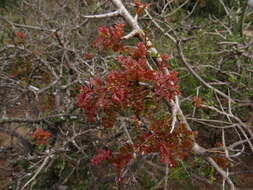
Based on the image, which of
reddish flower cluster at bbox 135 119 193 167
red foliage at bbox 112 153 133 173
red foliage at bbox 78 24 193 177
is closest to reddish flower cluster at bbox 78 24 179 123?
red foliage at bbox 78 24 193 177

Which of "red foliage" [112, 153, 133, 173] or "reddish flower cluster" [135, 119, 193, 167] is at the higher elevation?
"reddish flower cluster" [135, 119, 193, 167]

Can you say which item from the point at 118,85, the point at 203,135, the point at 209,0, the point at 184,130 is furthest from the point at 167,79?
the point at 209,0

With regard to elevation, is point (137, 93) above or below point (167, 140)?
above

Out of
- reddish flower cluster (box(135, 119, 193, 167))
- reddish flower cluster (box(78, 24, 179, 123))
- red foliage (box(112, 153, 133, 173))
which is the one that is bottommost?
red foliage (box(112, 153, 133, 173))

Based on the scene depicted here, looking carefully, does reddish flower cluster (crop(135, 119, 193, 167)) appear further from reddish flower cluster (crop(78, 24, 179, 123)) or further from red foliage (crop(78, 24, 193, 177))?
reddish flower cluster (crop(78, 24, 179, 123))

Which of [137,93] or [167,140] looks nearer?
[137,93]

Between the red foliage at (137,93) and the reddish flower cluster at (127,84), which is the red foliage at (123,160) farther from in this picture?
the reddish flower cluster at (127,84)

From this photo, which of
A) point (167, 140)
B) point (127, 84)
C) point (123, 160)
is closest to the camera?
point (127, 84)

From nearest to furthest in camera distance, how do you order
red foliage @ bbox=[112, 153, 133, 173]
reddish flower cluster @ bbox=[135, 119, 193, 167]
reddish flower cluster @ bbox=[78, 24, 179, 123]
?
reddish flower cluster @ bbox=[78, 24, 179, 123]
reddish flower cluster @ bbox=[135, 119, 193, 167]
red foliage @ bbox=[112, 153, 133, 173]

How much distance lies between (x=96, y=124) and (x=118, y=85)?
1.22 meters

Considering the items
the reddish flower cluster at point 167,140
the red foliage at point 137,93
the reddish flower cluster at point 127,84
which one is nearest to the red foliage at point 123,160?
the red foliage at point 137,93

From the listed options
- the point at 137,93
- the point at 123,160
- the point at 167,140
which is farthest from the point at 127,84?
the point at 123,160

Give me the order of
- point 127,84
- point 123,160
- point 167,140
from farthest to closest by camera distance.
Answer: point 123,160 < point 167,140 < point 127,84

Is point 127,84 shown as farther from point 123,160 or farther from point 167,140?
point 123,160
